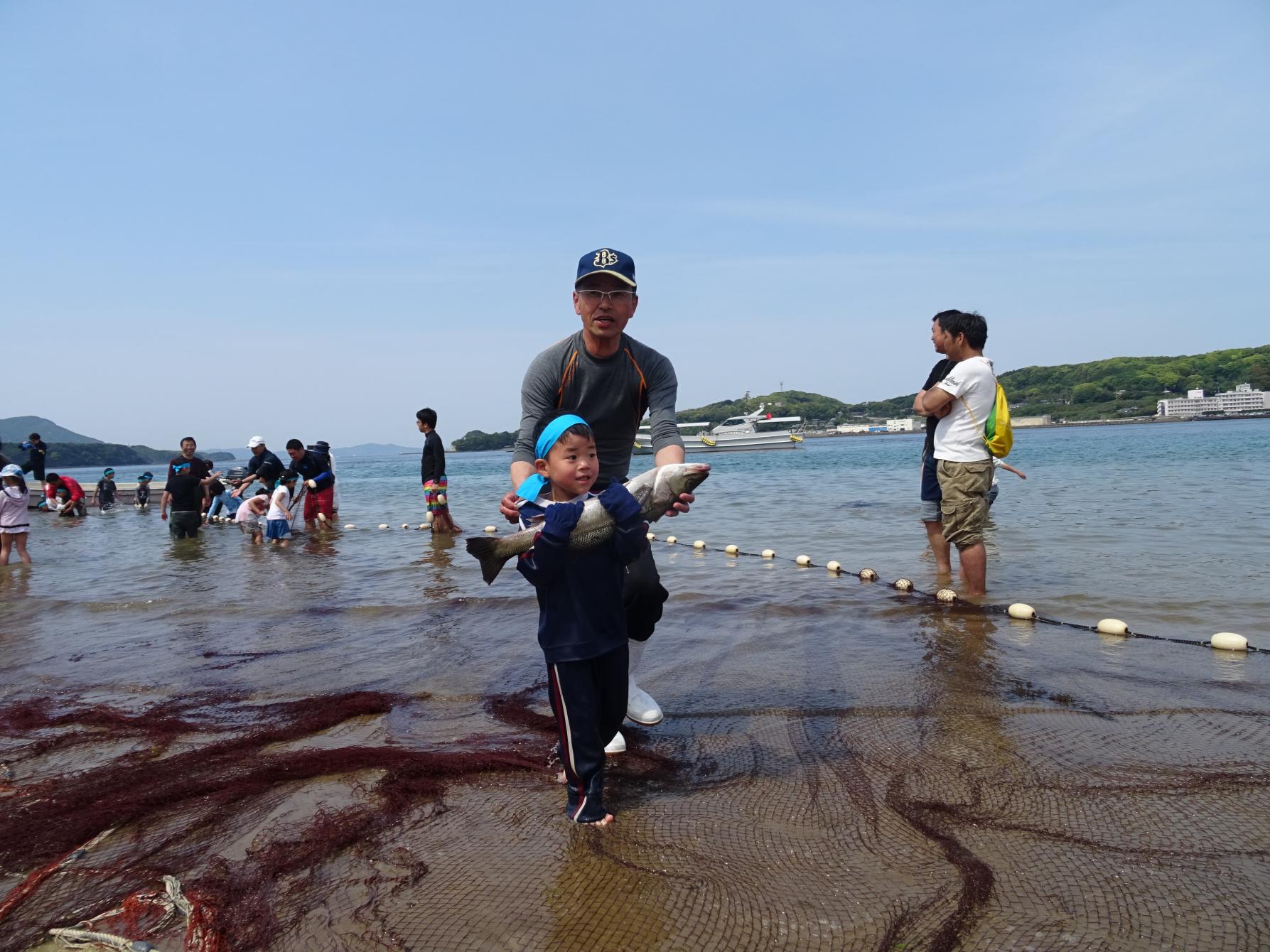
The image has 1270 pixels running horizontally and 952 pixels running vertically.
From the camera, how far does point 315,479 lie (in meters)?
16.8

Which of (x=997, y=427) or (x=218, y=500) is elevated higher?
(x=997, y=427)

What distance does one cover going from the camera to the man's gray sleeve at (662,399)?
4.00m

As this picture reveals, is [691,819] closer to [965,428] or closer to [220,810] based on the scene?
[220,810]

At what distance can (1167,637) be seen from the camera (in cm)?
550

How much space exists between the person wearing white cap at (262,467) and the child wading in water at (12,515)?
3.79 meters

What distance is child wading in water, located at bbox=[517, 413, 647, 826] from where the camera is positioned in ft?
9.70

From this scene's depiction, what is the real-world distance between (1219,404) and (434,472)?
469 feet

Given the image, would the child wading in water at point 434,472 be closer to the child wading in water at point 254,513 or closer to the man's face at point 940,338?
the child wading in water at point 254,513

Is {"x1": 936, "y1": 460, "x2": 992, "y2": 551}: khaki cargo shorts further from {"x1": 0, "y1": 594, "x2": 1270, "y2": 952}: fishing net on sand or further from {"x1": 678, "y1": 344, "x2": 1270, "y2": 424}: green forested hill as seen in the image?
{"x1": 678, "y1": 344, "x2": 1270, "y2": 424}: green forested hill


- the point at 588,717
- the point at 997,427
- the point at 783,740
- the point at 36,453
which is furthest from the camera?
the point at 36,453

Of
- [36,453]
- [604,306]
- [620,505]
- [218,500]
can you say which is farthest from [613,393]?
[36,453]

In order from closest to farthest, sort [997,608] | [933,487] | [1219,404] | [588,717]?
[588,717]
[997,608]
[933,487]
[1219,404]

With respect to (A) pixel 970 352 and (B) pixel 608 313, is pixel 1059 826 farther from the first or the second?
(A) pixel 970 352

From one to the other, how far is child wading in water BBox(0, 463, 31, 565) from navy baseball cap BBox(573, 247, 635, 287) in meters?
13.1
